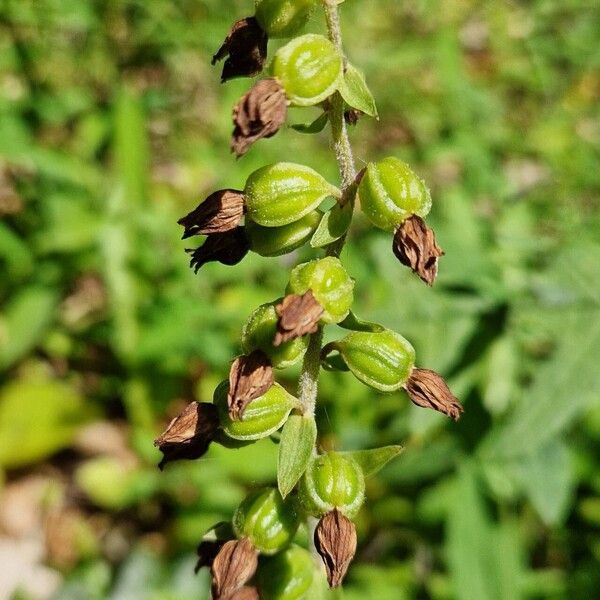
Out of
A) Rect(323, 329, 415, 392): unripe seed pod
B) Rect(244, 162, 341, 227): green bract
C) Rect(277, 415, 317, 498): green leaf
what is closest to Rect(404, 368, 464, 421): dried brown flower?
Rect(323, 329, 415, 392): unripe seed pod

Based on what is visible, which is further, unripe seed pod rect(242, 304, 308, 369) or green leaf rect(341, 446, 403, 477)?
green leaf rect(341, 446, 403, 477)

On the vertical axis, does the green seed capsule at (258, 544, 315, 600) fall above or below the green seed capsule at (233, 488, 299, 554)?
below

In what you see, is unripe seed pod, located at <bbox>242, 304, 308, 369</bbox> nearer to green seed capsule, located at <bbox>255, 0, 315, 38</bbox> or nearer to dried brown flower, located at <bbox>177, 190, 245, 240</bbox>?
dried brown flower, located at <bbox>177, 190, 245, 240</bbox>

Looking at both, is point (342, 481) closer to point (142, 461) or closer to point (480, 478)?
point (480, 478)

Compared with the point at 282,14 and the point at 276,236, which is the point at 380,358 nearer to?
the point at 276,236

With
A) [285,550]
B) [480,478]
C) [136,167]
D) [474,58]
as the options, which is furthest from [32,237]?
[474,58]

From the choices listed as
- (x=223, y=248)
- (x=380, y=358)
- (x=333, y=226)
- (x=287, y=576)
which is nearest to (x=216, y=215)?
(x=223, y=248)
